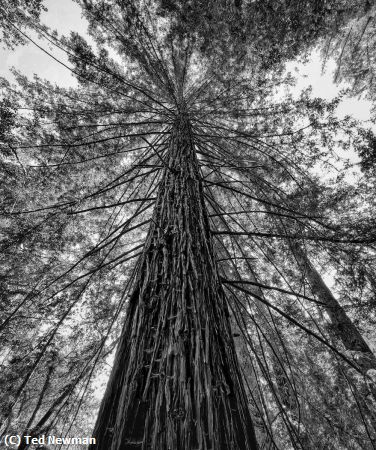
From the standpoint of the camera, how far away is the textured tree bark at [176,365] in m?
0.86

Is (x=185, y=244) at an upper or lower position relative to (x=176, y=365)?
upper

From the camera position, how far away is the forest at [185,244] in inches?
42.2

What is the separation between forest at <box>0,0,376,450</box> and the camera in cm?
107

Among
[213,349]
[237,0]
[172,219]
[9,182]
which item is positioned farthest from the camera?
[237,0]

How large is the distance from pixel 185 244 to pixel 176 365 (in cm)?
71

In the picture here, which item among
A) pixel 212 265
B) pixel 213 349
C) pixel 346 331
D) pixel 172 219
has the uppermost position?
pixel 346 331

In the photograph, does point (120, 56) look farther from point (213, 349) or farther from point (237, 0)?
point (213, 349)

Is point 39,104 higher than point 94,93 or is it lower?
lower

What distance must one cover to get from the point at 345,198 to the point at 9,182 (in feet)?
17.9

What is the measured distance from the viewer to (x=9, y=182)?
3.99 meters

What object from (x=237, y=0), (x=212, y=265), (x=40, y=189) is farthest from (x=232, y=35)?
(x=212, y=265)

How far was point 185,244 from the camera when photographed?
1.55m

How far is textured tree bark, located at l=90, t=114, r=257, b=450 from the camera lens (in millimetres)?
857

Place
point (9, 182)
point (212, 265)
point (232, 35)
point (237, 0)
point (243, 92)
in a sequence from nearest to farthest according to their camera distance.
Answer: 1. point (212, 265)
2. point (9, 182)
3. point (237, 0)
4. point (232, 35)
5. point (243, 92)
